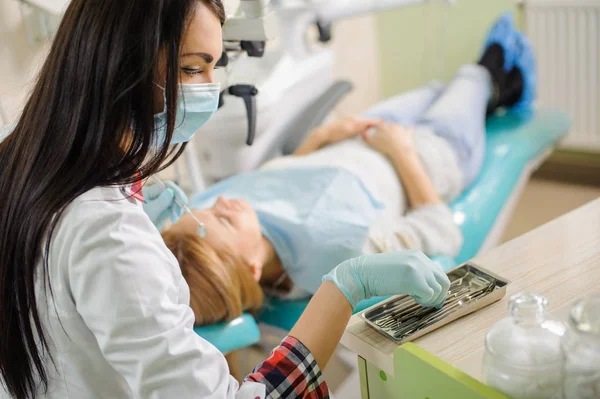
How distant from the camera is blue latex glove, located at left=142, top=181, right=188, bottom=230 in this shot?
138 cm

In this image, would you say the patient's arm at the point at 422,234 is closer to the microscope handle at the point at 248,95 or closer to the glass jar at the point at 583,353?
the microscope handle at the point at 248,95

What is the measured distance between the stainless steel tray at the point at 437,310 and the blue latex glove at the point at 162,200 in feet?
1.75

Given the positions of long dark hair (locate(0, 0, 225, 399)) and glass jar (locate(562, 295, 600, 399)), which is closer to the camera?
glass jar (locate(562, 295, 600, 399))

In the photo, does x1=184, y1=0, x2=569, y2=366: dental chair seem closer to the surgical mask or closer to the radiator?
the radiator

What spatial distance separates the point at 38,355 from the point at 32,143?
294mm

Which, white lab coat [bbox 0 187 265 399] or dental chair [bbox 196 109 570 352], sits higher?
white lab coat [bbox 0 187 265 399]

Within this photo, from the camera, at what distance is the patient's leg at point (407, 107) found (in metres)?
2.44

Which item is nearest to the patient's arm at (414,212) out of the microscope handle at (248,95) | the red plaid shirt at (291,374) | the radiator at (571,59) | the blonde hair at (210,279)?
the blonde hair at (210,279)

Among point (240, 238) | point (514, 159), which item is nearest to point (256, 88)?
point (240, 238)

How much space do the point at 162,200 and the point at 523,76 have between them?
1804 millimetres

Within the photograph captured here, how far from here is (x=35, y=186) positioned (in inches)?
34.9

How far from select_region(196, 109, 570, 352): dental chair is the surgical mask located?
2.07 ft

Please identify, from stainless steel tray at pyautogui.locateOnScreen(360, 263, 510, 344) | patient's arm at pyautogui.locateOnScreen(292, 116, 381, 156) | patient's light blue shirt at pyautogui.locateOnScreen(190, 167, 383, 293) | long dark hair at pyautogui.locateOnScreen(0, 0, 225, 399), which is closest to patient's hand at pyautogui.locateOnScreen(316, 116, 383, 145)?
patient's arm at pyautogui.locateOnScreen(292, 116, 381, 156)

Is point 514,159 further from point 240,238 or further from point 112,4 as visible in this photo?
point 112,4
